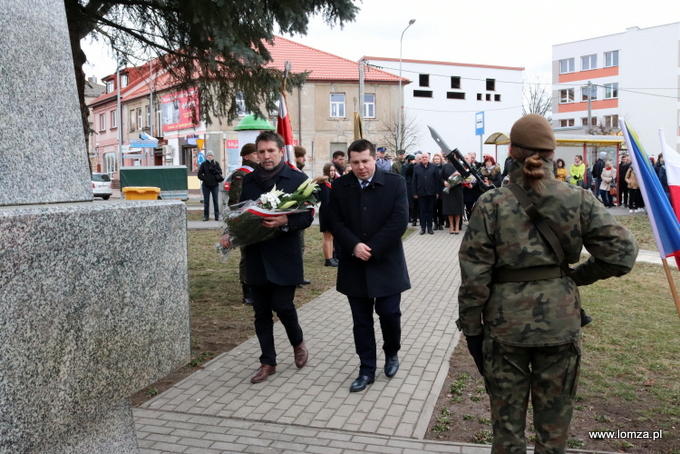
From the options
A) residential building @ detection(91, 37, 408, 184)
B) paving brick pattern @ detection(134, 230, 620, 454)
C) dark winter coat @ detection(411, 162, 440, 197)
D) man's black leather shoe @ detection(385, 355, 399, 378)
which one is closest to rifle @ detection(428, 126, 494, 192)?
paving brick pattern @ detection(134, 230, 620, 454)

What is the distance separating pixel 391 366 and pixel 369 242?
110 cm

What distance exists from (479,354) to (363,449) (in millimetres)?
1246

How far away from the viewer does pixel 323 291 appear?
9.98 meters

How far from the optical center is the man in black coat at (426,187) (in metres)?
17.5

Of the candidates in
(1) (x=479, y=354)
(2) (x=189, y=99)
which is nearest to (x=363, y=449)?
(1) (x=479, y=354)

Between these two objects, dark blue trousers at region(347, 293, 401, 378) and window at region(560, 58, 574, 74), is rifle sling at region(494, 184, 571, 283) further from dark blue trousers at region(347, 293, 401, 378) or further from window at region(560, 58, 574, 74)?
window at region(560, 58, 574, 74)

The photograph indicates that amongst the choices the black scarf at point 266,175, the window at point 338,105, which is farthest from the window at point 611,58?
the black scarf at point 266,175

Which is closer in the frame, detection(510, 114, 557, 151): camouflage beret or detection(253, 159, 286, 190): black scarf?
detection(510, 114, 557, 151): camouflage beret

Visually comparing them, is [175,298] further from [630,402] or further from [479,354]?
[630,402]

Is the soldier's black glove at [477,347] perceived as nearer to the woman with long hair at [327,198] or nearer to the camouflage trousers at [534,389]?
the camouflage trousers at [534,389]

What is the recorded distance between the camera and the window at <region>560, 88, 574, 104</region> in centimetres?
6919

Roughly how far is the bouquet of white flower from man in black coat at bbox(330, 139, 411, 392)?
26 centimetres

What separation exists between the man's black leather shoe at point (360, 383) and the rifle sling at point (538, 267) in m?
2.32

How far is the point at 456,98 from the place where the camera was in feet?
193
